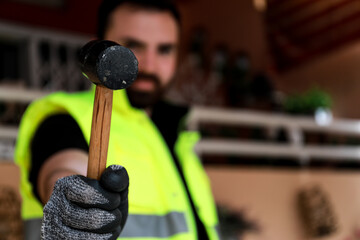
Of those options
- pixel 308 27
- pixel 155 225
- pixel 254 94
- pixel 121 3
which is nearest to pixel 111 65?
pixel 155 225

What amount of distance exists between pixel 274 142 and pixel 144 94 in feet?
8.19

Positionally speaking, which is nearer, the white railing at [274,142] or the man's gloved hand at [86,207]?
the man's gloved hand at [86,207]

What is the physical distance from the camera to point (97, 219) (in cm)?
50

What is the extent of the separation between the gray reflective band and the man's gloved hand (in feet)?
1.01

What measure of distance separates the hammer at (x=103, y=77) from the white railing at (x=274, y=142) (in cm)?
235

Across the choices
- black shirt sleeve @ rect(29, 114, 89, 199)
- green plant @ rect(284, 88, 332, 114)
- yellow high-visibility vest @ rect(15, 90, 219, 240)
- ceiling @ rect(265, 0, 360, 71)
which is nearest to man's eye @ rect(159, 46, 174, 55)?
yellow high-visibility vest @ rect(15, 90, 219, 240)

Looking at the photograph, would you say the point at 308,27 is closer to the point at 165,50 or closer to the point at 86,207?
the point at 165,50

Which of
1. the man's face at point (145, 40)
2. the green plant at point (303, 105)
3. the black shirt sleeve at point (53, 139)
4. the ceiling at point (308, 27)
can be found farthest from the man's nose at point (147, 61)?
the ceiling at point (308, 27)

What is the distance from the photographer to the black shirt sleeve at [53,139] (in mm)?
753

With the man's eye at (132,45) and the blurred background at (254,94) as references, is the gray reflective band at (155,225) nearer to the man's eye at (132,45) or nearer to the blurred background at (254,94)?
the man's eye at (132,45)

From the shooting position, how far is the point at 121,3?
1.01 metres

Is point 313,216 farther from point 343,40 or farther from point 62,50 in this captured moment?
point 343,40

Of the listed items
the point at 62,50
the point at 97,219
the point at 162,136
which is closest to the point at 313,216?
the point at 162,136

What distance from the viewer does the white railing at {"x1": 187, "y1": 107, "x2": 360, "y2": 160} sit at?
9.92ft
